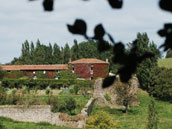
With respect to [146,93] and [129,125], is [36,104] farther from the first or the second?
[146,93]

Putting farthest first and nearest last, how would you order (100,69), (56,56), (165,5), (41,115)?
(56,56) < (100,69) < (41,115) < (165,5)

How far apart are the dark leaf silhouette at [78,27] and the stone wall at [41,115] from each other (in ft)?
58.9

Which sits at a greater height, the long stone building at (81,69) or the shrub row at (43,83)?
the long stone building at (81,69)

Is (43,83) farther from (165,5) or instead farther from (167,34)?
(165,5)

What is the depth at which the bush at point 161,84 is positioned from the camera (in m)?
34.5

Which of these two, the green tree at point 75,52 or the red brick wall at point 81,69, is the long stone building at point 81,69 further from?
the green tree at point 75,52

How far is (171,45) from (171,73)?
35.8 meters

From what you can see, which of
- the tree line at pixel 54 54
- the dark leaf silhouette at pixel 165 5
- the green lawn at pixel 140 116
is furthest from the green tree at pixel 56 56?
the dark leaf silhouette at pixel 165 5

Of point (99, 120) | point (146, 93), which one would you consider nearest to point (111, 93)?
point (146, 93)

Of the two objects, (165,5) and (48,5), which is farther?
(48,5)

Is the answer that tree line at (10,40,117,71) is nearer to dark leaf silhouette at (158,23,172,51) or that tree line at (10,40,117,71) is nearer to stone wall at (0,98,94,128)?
stone wall at (0,98,94,128)

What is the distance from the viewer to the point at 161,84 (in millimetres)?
35375

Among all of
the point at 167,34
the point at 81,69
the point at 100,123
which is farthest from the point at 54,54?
the point at 167,34

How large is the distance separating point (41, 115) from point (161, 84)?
1889cm
